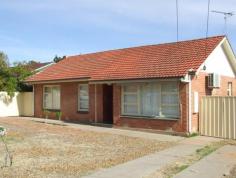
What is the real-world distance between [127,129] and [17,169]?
11533mm

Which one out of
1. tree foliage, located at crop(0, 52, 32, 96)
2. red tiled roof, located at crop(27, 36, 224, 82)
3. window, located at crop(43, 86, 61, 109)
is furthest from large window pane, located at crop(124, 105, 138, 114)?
tree foliage, located at crop(0, 52, 32, 96)

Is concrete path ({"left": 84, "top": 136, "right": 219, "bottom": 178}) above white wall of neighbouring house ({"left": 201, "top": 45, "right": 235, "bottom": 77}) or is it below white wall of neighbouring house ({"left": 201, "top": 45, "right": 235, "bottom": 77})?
below

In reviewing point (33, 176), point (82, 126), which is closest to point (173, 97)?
point (82, 126)

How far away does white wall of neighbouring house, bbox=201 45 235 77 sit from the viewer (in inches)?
859

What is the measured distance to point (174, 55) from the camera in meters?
22.8

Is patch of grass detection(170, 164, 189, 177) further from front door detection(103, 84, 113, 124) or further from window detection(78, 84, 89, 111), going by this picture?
window detection(78, 84, 89, 111)

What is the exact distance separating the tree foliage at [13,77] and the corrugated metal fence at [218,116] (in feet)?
53.4

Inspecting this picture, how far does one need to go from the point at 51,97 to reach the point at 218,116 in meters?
13.3

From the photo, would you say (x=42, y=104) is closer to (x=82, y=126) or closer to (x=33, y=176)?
(x=82, y=126)

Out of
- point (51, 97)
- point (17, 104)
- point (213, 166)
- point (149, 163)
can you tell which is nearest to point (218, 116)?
point (213, 166)

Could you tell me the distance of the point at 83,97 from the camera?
26438 mm

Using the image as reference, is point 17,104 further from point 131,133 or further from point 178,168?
point 178,168

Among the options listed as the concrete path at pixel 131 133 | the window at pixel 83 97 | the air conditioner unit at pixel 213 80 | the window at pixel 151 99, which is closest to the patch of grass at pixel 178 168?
the concrete path at pixel 131 133

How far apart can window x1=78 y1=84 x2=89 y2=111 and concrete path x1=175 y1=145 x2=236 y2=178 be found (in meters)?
12.2
